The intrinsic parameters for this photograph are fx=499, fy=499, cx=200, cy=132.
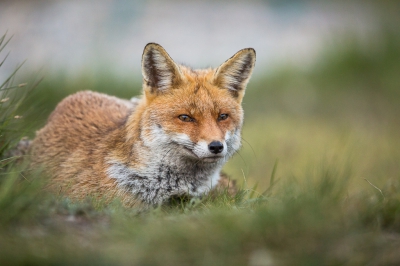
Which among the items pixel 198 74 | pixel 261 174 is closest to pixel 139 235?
pixel 198 74

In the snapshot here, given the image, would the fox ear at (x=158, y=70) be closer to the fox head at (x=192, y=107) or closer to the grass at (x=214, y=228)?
the fox head at (x=192, y=107)

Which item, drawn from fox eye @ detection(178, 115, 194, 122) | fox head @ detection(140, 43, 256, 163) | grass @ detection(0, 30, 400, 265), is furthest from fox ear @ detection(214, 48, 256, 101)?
grass @ detection(0, 30, 400, 265)

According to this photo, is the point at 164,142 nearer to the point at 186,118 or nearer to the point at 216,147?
the point at 186,118

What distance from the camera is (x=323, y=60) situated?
13.0 meters

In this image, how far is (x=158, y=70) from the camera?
5.69 m

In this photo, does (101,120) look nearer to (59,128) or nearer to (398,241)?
(59,128)

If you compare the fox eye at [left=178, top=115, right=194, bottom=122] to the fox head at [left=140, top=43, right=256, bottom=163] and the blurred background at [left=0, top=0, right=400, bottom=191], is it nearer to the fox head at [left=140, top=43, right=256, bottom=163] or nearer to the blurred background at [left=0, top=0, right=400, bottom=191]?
the fox head at [left=140, top=43, right=256, bottom=163]

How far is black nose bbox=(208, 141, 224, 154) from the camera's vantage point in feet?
16.5

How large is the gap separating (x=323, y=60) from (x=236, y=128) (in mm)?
8023

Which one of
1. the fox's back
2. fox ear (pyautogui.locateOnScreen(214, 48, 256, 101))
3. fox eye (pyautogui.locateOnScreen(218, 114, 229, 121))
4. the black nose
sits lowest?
the fox's back

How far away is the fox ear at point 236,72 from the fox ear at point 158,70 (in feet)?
1.70

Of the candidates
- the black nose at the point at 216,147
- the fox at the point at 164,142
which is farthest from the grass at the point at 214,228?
the black nose at the point at 216,147

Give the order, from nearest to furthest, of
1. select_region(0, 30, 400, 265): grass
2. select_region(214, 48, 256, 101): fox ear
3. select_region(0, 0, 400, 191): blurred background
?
1. select_region(0, 30, 400, 265): grass
2. select_region(214, 48, 256, 101): fox ear
3. select_region(0, 0, 400, 191): blurred background

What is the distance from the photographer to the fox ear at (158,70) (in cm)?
557
